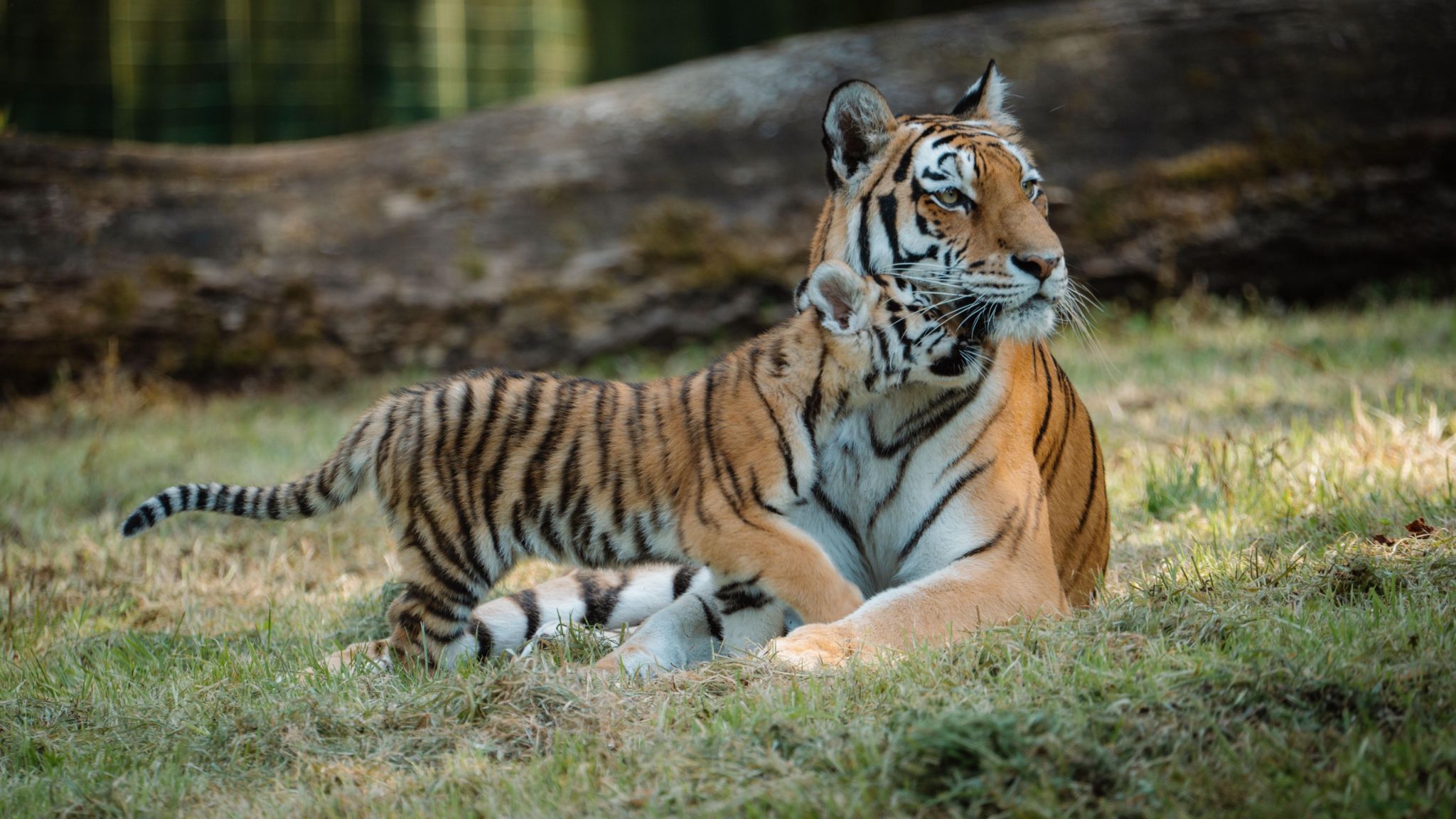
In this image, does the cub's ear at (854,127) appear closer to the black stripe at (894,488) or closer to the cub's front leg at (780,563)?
the black stripe at (894,488)

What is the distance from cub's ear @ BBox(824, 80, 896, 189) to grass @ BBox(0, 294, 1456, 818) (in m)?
1.08

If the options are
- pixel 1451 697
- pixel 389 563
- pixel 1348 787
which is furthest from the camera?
pixel 389 563

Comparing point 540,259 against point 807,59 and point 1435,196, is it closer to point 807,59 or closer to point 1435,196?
point 807,59

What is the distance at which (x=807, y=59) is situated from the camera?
20.0 feet

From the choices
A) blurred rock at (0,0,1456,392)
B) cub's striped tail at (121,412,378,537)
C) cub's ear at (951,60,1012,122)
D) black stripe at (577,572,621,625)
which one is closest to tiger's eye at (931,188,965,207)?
cub's ear at (951,60,1012,122)

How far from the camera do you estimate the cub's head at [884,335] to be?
254 cm

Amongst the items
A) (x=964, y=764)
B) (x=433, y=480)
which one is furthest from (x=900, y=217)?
(x=964, y=764)

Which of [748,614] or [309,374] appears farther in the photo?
[309,374]

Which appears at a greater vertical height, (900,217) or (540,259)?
(900,217)

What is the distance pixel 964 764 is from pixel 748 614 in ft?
2.88

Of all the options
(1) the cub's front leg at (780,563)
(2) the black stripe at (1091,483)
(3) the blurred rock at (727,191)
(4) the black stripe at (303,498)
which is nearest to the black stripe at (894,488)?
(1) the cub's front leg at (780,563)

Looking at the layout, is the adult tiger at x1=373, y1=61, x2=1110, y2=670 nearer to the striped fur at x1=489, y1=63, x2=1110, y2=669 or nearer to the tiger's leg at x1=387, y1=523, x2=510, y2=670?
the striped fur at x1=489, y1=63, x2=1110, y2=669

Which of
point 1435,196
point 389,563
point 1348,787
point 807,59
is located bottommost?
point 389,563

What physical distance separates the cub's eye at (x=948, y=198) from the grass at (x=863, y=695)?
2.83 ft
